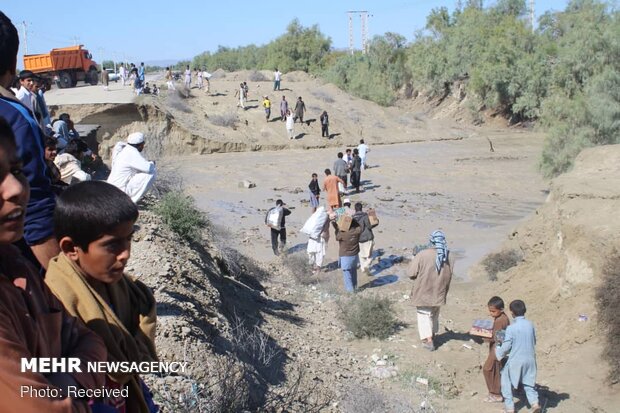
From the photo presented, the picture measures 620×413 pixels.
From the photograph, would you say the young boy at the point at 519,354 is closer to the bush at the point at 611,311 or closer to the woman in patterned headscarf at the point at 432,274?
the bush at the point at 611,311

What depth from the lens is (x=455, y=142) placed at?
1420 inches

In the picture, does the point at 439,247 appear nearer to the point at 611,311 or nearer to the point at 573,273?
the point at 611,311

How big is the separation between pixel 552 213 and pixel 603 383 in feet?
15.5

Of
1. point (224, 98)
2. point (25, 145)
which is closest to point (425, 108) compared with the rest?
point (224, 98)

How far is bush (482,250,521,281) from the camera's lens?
11984 millimetres

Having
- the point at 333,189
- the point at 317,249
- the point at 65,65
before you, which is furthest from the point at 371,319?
the point at 65,65

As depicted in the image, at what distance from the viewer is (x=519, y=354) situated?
6289 millimetres

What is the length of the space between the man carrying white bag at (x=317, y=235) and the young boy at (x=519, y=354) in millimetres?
5905

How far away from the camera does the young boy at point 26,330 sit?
4.88 ft

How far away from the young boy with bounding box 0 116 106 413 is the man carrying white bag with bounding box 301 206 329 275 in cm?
1005

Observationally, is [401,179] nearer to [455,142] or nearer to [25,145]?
[455,142]

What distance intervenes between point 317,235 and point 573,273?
4667mm

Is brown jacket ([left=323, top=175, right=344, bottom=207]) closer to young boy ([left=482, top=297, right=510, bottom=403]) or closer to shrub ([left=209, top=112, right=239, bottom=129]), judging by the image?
young boy ([left=482, top=297, right=510, bottom=403])

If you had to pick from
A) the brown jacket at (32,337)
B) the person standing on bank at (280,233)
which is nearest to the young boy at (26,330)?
the brown jacket at (32,337)
